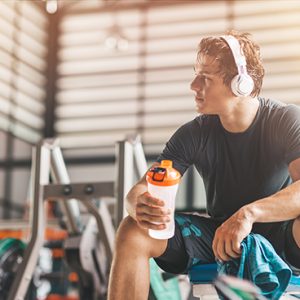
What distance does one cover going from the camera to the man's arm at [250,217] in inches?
54.4

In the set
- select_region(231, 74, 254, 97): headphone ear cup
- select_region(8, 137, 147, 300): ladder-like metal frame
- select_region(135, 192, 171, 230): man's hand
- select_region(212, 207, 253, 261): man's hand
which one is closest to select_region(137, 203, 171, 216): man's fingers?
select_region(135, 192, 171, 230): man's hand

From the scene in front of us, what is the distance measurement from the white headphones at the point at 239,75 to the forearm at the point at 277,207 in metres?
0.30

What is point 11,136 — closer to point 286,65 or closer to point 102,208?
point 286,65

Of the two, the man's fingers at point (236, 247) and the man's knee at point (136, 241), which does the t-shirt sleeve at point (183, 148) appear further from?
the man's fingers at point (236, 247)

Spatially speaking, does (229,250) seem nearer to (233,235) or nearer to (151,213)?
(233,235)

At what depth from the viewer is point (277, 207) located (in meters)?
1.43

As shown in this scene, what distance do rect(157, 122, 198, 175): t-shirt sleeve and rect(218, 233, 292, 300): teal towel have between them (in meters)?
0.33

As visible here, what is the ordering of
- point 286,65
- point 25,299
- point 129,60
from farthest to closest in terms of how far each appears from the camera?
1. point 129,60
2. point 286,65
3. point 25,299

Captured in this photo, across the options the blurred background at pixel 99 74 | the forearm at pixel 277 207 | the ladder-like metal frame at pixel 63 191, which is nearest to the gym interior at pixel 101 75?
the blurred background at pixel 99 74

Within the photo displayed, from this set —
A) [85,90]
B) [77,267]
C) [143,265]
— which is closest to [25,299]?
[77,267]

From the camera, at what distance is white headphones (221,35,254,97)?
62.6 inches

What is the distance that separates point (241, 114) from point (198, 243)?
0.35 metres

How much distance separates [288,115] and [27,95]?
4.08 metres

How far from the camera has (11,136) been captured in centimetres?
517
